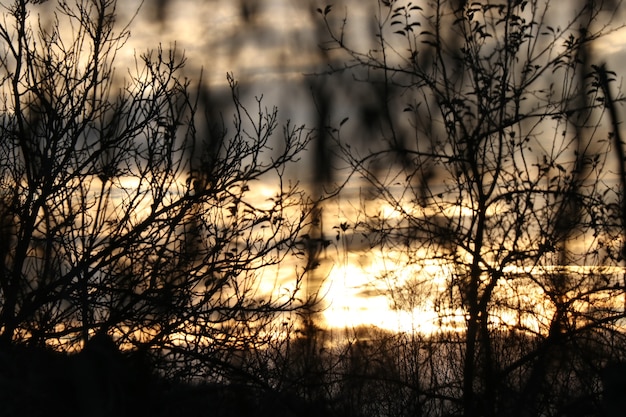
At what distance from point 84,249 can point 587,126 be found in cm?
682

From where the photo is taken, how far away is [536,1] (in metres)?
10.3

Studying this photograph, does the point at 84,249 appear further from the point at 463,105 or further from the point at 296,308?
the point at 463,105

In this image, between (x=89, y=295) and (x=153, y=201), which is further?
(x=153, y=201)

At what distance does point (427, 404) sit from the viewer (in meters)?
10.7

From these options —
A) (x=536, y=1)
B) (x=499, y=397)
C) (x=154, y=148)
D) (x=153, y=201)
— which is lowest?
(x=499, y=397)

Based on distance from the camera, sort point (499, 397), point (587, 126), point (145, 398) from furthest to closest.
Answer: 1. point (587, 126)
2. point (499, 397)
3. point (145, 398)

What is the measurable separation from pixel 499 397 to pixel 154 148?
218 inches

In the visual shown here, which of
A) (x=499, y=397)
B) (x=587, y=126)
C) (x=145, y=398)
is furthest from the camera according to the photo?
(x=587, y=126)

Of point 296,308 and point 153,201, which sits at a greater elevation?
point 153,201

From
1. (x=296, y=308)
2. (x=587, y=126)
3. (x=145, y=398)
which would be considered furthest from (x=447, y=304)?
(x=145, y=398)

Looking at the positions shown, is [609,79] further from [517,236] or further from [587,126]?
[517,236]

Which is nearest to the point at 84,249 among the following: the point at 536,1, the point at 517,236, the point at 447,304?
the point at 447,304

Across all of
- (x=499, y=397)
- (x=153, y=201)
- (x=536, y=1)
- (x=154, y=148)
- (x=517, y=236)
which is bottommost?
(x=499, y=397)

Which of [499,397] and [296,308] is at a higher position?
[296,308]
